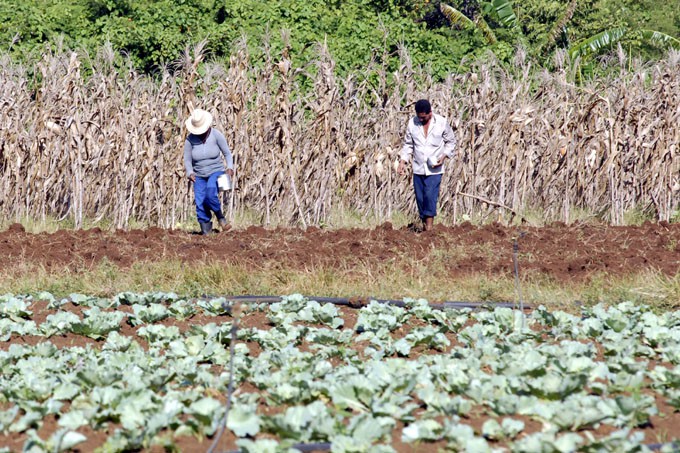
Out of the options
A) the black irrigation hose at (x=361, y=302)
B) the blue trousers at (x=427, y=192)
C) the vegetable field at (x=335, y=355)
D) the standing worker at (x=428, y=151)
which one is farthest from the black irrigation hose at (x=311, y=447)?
the blue trousers at (x=427, y=192)

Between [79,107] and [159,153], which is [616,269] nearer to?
[159,153]

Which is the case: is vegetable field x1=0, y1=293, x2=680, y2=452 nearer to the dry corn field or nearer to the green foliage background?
the dry corn field

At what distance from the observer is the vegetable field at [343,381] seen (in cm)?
464

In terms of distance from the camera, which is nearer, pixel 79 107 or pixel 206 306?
pixel 206 306

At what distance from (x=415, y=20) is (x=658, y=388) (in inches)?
Result: 848

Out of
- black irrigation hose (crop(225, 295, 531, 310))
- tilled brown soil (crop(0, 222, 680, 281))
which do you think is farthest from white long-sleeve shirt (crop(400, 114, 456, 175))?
black irrigation hose (crop(225, 295, 531, 310))

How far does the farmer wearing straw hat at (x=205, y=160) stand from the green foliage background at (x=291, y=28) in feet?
30.1

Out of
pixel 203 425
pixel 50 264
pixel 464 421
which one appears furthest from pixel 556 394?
pixel 50 264

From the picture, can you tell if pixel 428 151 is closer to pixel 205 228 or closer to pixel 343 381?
pixel 205 228

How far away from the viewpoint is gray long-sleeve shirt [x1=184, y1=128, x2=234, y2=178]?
11.9 metres

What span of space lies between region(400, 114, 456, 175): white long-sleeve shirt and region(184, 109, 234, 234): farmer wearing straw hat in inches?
81.8

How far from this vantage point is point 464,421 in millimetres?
5055

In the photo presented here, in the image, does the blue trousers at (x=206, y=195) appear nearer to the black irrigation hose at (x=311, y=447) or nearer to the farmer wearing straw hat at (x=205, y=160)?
the farmer wearing straw hat at (x=205, y=160)

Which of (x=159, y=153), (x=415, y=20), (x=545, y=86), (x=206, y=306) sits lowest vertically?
(x=206, y=306)
